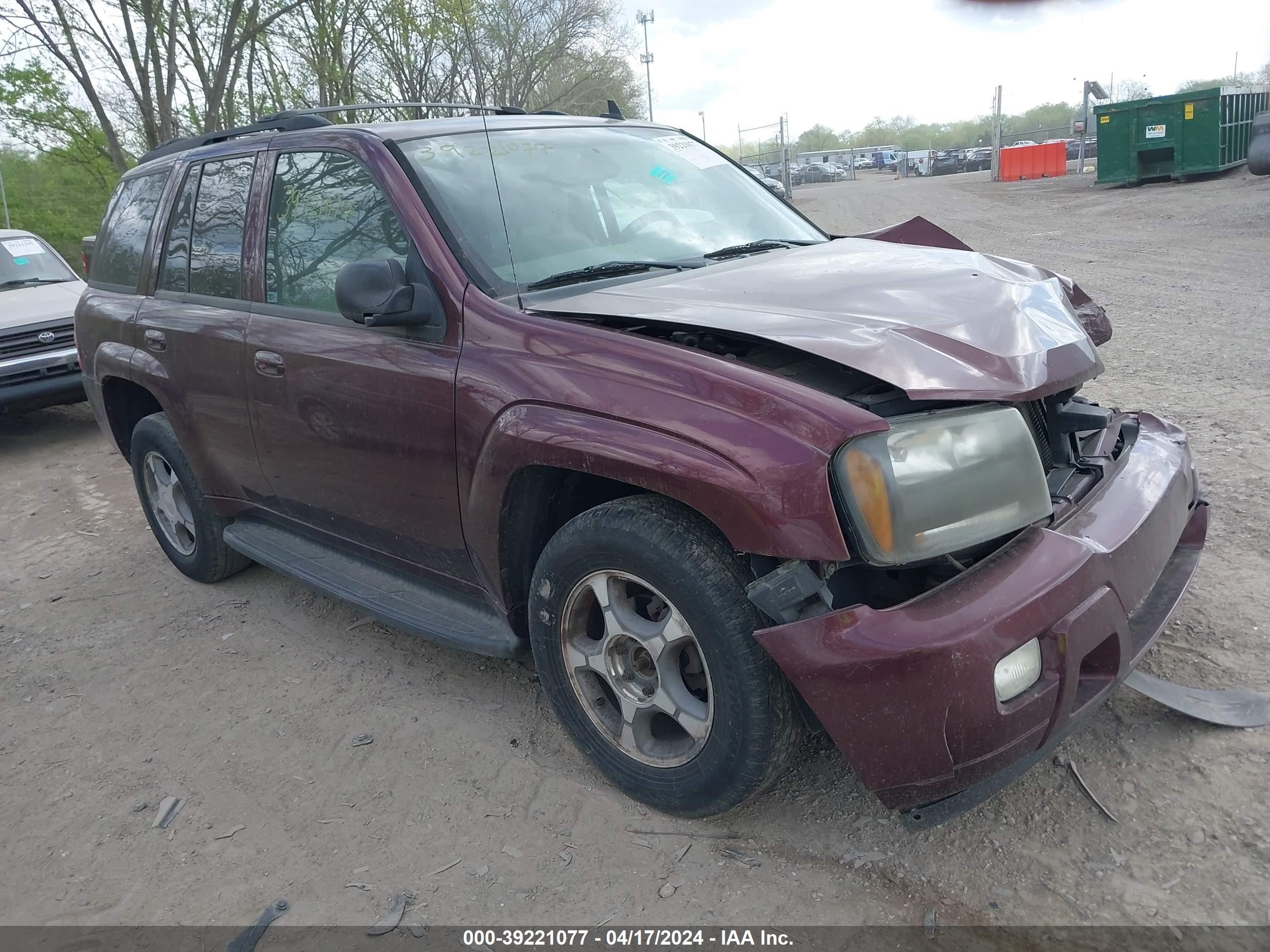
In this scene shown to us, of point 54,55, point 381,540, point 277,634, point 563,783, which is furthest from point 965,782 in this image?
point 54,55

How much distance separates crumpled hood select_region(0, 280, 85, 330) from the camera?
8203 mm

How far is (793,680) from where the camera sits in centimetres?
217

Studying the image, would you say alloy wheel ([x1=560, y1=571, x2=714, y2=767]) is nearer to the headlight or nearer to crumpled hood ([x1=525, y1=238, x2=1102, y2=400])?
the headlight

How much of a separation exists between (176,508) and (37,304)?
5.18 metres

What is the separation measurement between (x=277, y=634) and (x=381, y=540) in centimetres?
108

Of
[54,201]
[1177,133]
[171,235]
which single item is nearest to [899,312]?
[171,235]

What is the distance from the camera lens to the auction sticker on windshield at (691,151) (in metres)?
3.89

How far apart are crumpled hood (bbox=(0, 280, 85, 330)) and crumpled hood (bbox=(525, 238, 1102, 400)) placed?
23.6ft

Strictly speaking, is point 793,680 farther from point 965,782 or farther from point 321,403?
point 321,403

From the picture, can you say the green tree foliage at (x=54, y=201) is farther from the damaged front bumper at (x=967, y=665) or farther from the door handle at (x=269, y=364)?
the damaged front bumper at (x=967, y=665)

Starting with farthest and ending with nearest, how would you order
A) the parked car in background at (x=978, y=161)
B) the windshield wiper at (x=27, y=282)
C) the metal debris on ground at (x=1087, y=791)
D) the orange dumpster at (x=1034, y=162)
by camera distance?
the parked car in background at (x=978, y=161) < the orange dumpster at (x=1034, y=162) < the windshield wiper at (x=27, y=282) < the metal debris on ground at (x=1087, y=791)

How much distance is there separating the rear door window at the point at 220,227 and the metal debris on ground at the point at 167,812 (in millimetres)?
1830

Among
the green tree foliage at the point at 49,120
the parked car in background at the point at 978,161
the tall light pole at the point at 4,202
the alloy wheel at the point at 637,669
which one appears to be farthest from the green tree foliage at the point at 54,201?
the parked car in background at the point at 978,161

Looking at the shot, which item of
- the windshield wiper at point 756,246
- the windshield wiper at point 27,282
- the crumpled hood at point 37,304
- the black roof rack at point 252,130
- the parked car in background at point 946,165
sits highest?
the parked car in background at point 946,165
